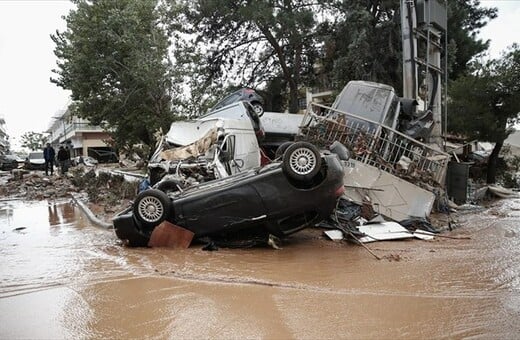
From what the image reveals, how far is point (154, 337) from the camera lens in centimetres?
326

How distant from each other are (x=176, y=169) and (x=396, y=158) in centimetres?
442

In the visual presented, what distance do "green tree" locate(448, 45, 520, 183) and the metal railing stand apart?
618 cm

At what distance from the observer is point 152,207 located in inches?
249

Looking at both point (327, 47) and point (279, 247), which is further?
point (327, 47)

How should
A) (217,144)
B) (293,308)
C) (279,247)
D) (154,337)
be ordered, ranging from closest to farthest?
(154,337) → (293,308) → (279,247) → (217,144)

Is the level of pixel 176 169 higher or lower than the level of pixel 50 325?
higher

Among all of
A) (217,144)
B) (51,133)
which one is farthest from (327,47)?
(51,133)

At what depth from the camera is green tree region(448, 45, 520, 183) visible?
14203mm

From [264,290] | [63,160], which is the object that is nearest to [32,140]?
[63,160]

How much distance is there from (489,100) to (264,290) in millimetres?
12974

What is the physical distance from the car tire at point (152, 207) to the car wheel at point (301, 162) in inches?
68.7

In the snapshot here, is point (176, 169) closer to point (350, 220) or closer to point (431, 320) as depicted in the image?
point (350, 220)

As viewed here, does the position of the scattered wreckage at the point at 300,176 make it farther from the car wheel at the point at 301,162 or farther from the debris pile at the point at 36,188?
the debris pile at the point at 36,188

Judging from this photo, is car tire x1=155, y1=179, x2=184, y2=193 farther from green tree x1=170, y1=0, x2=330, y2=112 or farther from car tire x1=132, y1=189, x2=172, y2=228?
green tree x1=170, y1=0, x2=330, y2=112
